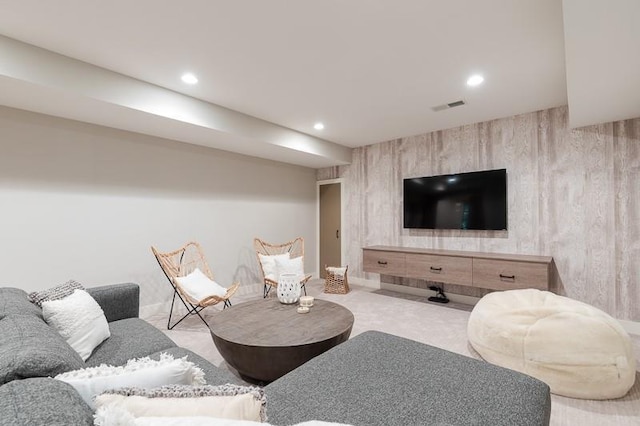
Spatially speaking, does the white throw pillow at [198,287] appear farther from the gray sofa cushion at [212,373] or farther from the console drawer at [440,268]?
the console drawer at [440,268]

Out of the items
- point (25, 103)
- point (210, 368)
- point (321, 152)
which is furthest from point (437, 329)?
point (25, 103)

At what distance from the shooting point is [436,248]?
4.58 m

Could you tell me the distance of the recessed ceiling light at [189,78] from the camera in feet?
9.16

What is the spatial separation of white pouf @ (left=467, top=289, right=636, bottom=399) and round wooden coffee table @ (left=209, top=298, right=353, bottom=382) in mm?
1145

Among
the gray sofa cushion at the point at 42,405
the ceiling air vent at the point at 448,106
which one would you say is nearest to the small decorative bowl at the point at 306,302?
the gray sofa cushion at the point at 42,405

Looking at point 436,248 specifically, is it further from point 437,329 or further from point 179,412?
point 179,412

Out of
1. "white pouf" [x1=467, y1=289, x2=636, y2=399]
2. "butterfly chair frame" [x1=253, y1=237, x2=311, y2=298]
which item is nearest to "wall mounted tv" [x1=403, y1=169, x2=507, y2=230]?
"white pouf" [x1=467, y1=289, x2=636, y2=399]

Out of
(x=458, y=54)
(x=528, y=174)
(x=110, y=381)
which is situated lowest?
(x=110, y=381)

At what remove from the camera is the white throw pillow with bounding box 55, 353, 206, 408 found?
883 mm

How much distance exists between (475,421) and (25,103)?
155 inches

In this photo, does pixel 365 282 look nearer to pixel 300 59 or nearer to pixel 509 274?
pixel 509 274

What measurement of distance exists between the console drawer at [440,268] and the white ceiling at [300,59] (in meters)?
1.81

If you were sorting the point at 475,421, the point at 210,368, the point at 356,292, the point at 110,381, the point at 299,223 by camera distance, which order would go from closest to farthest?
the point at 110,381 < the point at 475,421 < the point at 210,368 < the point at 356,292 < the point at 299,223

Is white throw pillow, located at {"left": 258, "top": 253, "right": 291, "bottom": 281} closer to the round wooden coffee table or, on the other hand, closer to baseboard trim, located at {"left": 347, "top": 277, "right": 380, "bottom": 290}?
baseboard trim, located at {"left": 347, "top": 277, "right": 380, "bottom": 290}
